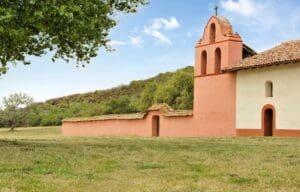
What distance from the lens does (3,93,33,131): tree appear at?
85.3 m

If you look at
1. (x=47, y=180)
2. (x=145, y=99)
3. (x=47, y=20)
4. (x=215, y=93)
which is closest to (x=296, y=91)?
(x=215, y=93)

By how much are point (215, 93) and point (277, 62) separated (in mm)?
6709

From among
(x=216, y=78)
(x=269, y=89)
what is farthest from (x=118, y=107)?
(x=269, y=89)

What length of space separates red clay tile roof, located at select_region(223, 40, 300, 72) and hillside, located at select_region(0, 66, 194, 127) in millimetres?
27647

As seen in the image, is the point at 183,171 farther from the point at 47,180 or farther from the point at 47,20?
the point at 47,20

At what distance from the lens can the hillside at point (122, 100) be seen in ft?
228

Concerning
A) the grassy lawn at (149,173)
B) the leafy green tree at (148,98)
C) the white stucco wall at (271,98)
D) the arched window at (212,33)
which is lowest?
the grassy lawn at (149,173)

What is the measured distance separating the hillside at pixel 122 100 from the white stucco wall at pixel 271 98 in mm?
27519

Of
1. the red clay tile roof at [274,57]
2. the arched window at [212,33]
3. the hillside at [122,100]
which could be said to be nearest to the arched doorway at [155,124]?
the arched window at [212,33]

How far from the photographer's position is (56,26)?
21203 mm

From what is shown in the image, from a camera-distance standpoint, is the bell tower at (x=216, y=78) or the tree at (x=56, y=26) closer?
the tree at (x=56, y=26)

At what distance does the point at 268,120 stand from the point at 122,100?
1579 inches

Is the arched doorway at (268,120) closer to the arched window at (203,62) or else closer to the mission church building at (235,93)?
the mission church building at (235,93)

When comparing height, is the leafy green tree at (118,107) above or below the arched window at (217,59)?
below
